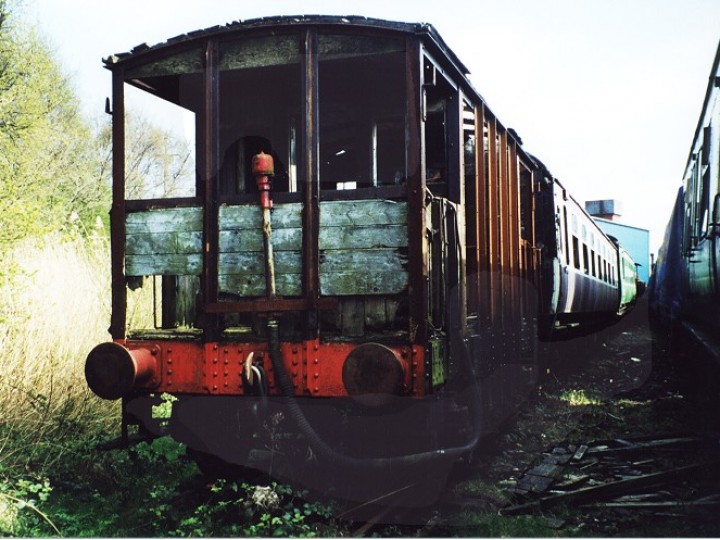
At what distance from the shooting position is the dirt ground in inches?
165

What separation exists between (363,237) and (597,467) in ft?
10.1

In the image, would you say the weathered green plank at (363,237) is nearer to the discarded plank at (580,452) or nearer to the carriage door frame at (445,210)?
the carriage door frame at (445,210)

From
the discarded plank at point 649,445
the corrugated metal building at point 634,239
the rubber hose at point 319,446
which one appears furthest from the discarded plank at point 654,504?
the corrugated metal building at point 634,239

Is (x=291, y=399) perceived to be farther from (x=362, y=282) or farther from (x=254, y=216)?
(x=254, y=216)

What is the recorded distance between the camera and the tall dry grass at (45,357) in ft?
17.9

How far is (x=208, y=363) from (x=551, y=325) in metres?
5.40

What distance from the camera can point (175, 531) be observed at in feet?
12.8

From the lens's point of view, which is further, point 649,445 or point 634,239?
point 634,239

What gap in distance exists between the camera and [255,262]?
4.38 metres

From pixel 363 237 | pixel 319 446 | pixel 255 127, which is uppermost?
pixel 255 127

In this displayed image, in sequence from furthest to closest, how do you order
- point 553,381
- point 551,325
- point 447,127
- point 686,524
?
point 553,381, point 551,325, point 447,127, point 686,524

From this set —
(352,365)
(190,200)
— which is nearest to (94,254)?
(190,200)

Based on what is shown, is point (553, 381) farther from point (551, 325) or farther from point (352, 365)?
point (352, 365)

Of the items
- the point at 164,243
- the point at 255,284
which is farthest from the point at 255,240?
the point at 164,243
